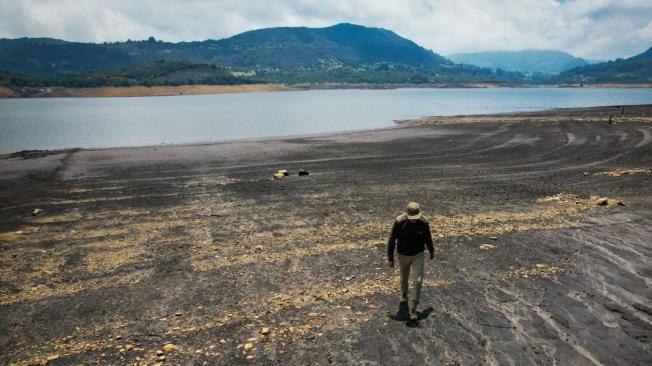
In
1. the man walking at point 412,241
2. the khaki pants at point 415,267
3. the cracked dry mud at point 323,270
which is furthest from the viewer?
the khaki pants at point 415,267

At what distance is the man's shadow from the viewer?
A: 9.17 meters

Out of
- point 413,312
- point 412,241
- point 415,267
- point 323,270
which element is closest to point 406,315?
point 413,312

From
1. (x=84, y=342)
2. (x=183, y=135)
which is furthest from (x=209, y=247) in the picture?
(x=183, y=135)

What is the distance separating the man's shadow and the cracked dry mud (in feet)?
0.22

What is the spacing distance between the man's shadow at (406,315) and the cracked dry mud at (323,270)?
0.22 feet

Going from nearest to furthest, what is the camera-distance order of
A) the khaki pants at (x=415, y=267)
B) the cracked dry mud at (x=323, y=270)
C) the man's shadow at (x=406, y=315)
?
the cracked dry mud at (x=323, y=270)
the man's shadow at (x=406, y=315)
the khaki pants at (x=415, y=267)

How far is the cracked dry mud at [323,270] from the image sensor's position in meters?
8.45

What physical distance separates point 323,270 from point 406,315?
10.2 ft

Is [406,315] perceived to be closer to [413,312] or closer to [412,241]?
[413,312]

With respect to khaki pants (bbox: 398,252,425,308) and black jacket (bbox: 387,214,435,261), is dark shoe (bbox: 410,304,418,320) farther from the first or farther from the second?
black jacket (bbox: 387,214,435,261)

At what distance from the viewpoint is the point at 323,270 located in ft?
39.5

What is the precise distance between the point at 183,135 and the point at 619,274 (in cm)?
5316

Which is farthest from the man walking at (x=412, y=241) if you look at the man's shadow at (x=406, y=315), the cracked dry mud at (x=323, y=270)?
the cracked dry mud at (x=323, y=270)

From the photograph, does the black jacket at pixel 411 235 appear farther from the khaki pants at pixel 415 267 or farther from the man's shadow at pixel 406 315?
the man's shadow at pixel 406 315
